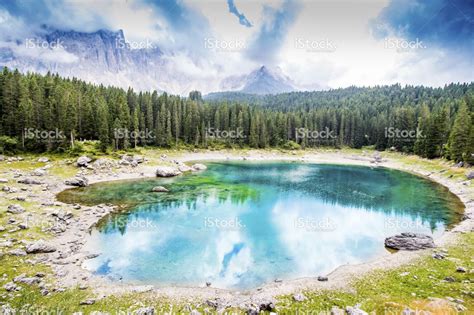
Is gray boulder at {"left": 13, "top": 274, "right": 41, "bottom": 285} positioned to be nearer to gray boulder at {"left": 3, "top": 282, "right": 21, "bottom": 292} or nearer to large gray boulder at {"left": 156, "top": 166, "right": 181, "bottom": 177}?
gray boulder at {"left": 3, "top": 282, "right": 21, "bottom": 292}

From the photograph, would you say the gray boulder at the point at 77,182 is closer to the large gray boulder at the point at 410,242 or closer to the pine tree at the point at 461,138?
the large gray boulder at the point at 410,242

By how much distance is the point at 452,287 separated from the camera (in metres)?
16.3

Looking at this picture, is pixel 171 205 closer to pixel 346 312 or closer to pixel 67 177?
pixel 67 177
